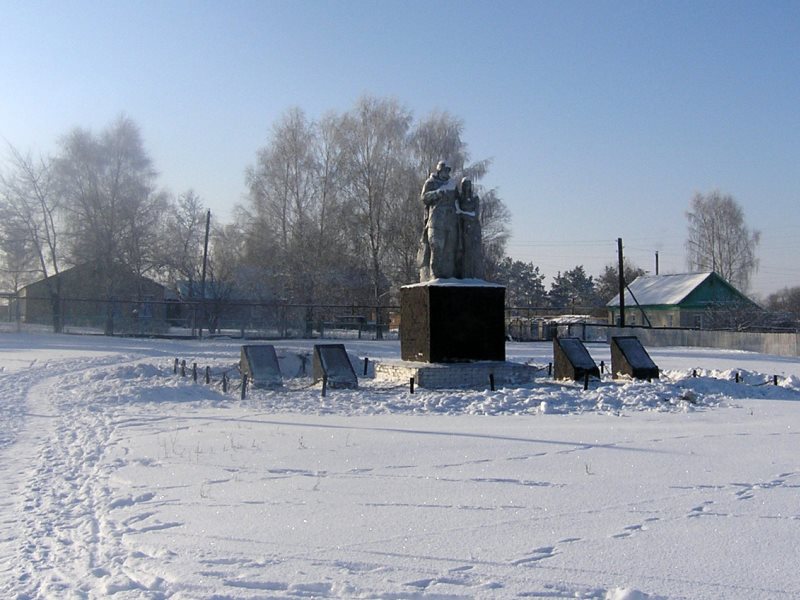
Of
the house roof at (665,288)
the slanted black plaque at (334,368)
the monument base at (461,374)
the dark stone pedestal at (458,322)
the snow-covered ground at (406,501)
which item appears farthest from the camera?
the house roof at (665,288)

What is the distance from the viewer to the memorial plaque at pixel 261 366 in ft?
49.2

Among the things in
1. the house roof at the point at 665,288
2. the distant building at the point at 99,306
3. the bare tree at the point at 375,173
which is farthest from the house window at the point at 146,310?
the house roof at the point at 665,288

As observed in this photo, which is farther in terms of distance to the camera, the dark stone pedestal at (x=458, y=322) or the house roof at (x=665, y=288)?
the house roof at (x=665, y=288)

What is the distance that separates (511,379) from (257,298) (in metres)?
30.7

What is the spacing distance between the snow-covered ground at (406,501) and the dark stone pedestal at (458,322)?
3183 mm

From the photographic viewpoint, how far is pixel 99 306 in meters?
42.0

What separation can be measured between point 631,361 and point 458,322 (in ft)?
11.6

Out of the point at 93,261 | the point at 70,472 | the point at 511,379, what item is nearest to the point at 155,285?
the point at 93,261

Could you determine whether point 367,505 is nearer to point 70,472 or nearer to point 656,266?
point 70,472

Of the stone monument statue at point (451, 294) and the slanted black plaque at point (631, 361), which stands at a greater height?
the stone monument statue at point (451, 294)

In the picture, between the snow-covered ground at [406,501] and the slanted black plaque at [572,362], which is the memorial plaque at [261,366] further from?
the slanted black plaque at [572,362]

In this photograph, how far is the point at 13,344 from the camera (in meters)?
28.2

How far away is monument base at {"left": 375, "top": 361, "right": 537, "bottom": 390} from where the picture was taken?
14375mm

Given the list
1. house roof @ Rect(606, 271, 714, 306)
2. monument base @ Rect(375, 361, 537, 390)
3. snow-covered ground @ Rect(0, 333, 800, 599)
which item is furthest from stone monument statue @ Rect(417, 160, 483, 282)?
house roof @ Rect(606, 271, 714, 306)
